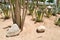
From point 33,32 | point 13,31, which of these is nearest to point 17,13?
point 13,31

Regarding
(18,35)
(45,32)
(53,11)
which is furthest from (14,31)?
(53,11)

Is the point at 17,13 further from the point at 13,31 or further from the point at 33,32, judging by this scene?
the point at 33,32

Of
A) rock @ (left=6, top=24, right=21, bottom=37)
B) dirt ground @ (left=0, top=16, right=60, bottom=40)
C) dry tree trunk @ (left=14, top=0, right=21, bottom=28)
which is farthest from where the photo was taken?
dry tree trunk @ (left=14, top=0, right=21, bottom=28)

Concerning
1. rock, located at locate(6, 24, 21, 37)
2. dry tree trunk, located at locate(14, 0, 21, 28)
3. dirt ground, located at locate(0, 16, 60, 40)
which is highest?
dry tree trunk, located at locate(14, 0, 21, 28)

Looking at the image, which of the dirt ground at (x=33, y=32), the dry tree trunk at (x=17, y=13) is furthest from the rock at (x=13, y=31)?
the dry tree trunk at (x=17, y=13)

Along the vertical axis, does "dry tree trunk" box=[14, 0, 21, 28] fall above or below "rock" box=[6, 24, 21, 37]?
above

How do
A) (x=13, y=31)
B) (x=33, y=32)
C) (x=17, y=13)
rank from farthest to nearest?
(x=17, y=13) < (x=33, y=32) < (x=13, y=31)

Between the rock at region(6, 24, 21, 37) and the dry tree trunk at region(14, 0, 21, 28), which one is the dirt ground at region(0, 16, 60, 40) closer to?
the rock at region(6, 24, 21, 37)

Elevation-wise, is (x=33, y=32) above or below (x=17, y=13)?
below

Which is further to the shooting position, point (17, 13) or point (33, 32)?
point (17, 13)

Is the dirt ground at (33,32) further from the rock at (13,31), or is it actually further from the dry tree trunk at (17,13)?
the dry tree trunk at (17,13)

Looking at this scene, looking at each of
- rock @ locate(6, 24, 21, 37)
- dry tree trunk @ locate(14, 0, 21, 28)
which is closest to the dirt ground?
rock @ locate(6, 24, 21, 37)

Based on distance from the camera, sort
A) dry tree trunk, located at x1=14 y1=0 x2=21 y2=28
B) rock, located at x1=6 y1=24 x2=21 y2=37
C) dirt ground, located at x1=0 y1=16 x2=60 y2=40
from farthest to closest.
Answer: dry tree trunk, located at x1=14 y1=0 x2=21 y2=28 < rock, located at x1=6 y1=24 x2=21 y2=37 < dirt ground, located at x1=0 y1=16 x2=60 y2=40

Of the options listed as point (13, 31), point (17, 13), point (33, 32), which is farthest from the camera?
point (17, 13)
